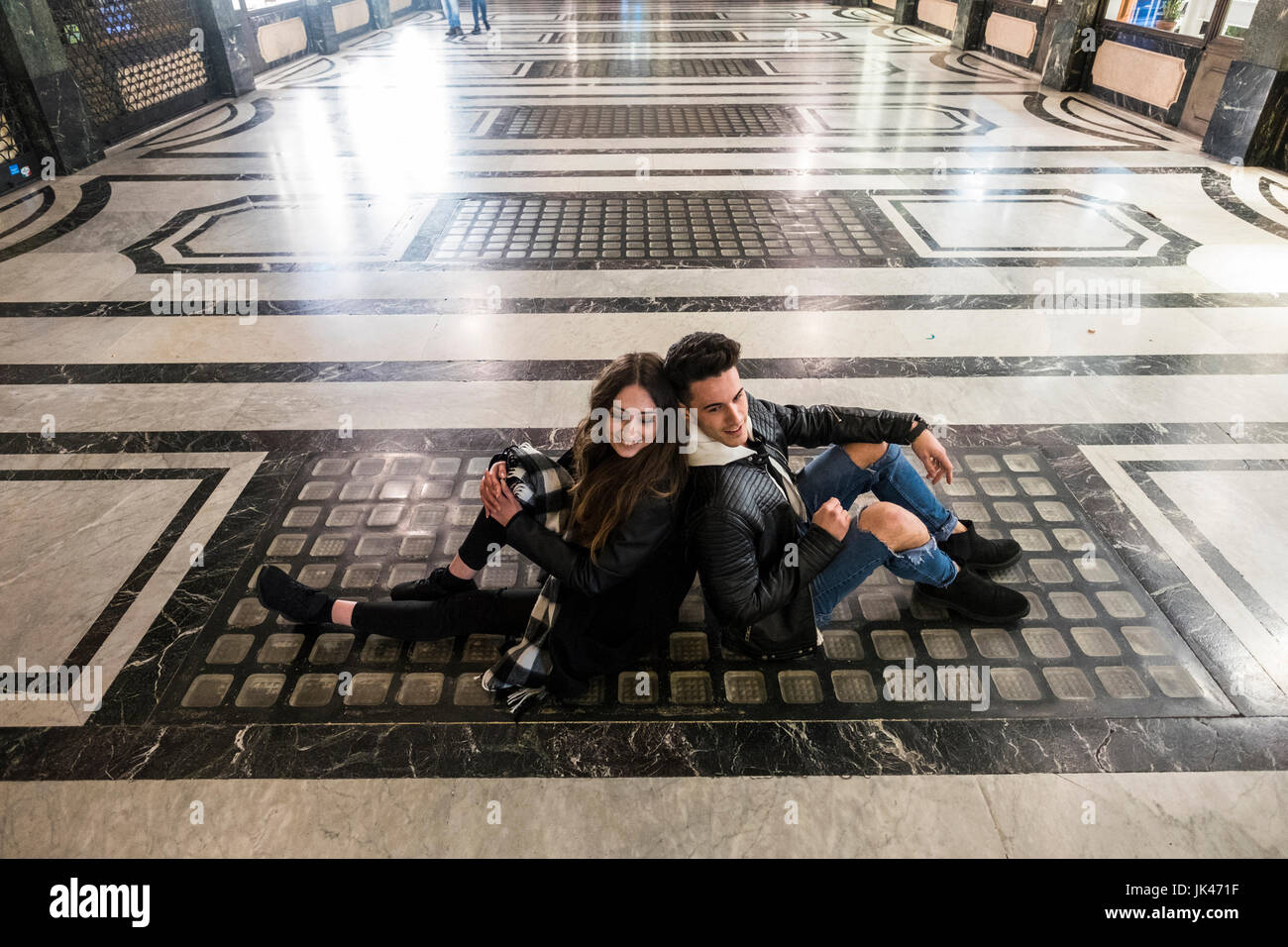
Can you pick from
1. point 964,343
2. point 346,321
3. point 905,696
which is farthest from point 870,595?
point 346,321

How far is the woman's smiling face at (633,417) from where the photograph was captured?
178cm

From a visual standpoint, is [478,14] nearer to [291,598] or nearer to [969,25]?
[969,25]

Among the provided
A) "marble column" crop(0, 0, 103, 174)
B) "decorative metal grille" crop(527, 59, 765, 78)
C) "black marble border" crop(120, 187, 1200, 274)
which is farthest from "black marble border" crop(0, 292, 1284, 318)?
"decorative metal grille" crop(527, 59, 765, 78)

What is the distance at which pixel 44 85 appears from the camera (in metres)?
6.31

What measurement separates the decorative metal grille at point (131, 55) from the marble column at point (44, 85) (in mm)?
318

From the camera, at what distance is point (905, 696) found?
2297mm

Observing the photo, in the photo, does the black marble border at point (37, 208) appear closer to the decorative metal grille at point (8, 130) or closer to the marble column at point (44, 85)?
the decorative metal grille at point (8, 130)

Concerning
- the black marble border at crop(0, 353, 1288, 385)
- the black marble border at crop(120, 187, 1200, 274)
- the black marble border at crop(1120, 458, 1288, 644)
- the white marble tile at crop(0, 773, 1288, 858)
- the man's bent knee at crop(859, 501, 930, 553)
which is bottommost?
the white marble tile at crop(0, 773, 1288, 858)

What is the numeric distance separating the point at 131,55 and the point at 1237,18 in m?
10.5

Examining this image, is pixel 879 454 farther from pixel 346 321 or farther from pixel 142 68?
pixel 142 68

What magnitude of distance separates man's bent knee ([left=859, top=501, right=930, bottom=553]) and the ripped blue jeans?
3 centimetres

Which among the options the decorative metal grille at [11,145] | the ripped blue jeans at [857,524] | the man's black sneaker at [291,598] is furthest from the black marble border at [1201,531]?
the decorative metal grille at [11,145]

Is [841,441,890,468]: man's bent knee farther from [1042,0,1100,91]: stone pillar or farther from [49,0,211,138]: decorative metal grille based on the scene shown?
[1042,0,1100,91]: stone pillar

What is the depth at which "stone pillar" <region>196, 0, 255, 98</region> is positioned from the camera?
8742 millimetres
